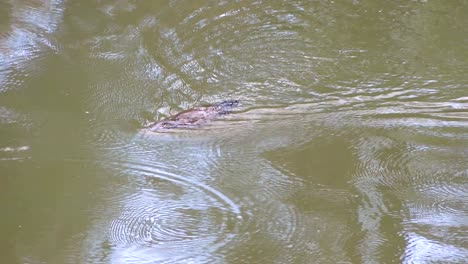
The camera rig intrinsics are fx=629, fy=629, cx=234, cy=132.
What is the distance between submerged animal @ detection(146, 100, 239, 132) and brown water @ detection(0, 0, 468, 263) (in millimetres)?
90

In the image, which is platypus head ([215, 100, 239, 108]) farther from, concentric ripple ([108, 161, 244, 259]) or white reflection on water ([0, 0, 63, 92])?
white reflection on water ([0, 0, 63, 92])

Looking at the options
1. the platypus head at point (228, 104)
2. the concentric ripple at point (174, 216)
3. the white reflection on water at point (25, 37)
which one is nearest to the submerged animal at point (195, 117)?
the platypus head at point (228, 104)

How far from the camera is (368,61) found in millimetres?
5141

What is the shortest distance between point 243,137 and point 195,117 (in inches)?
16.8

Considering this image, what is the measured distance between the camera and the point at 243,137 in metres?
4.55

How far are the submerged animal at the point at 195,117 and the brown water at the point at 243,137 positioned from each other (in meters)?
0.09

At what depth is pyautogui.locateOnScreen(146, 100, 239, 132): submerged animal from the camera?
4.68 m

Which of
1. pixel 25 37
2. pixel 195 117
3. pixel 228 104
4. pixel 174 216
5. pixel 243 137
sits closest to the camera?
pixel 174 216

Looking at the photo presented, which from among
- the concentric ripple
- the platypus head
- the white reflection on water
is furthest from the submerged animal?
the white reflection on water

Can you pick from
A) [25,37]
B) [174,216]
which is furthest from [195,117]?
[25,37]

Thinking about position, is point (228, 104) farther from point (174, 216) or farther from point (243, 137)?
point (174, 216)

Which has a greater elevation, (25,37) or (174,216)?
(25,37)

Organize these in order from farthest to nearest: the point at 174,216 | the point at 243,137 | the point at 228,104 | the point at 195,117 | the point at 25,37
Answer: the point at 25,37 → the point at 228,104 → the point at 195,117 → the point at 243,137 → the point at 174,216

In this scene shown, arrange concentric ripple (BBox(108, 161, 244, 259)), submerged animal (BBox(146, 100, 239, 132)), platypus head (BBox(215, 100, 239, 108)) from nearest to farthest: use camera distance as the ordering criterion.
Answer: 1. concentric ripple (BBox(108, 161, 244, 259))
2. submerged animal (BBox(146, 100, 239, 132))
3. platypus head (BBox(215, 100, 239, 108))
